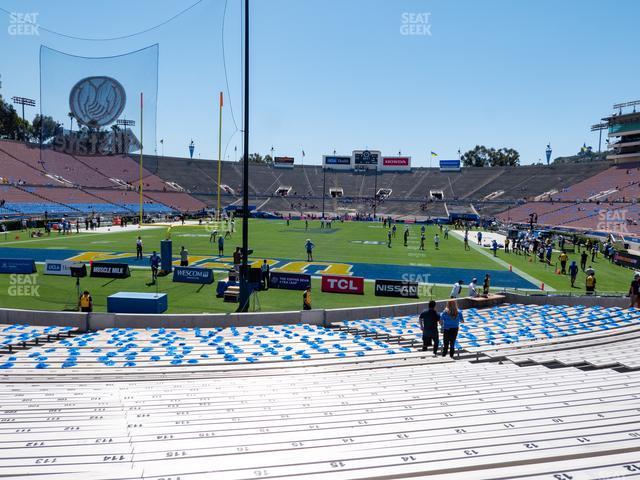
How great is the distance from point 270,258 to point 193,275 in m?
9.13

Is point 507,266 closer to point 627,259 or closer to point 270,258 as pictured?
point 627,259

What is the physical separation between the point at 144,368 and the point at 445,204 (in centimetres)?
9010

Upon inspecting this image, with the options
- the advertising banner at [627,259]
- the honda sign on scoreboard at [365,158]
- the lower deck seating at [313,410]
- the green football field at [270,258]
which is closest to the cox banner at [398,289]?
the green football field at [270,258]

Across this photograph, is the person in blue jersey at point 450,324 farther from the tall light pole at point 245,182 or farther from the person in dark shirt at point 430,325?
the tall light pole at point 245,182

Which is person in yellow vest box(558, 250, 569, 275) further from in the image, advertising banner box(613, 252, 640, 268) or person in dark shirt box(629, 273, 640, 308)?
person in dark shirt box(629, 273, 640, 308)

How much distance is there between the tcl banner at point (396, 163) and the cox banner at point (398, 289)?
317ft

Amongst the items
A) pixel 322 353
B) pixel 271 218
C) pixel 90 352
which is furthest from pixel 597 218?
pixel 90 352

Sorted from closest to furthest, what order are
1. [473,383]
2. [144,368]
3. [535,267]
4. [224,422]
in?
[224,422], [473,383], [144,368], [535,267]

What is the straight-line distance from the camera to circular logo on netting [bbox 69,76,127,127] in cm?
1157

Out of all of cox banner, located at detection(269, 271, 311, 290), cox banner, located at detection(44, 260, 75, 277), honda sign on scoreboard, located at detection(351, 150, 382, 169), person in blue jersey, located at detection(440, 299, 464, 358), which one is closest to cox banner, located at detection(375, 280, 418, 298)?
cox banner, located at detection(269, 271, 311, 290)

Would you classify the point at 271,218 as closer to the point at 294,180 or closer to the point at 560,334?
the point at 294,180

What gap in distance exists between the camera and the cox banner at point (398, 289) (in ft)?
67.7

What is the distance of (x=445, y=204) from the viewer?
9381cm

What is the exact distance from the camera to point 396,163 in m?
114
